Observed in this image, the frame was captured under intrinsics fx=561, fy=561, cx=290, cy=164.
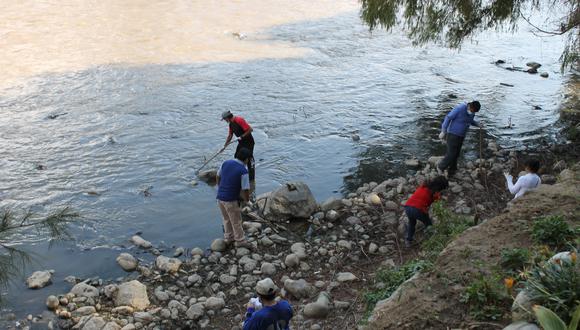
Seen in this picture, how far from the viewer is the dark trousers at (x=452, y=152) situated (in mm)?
10914

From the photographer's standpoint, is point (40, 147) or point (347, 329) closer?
point (347, 329)

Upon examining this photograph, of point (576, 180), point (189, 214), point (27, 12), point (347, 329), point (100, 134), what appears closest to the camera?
point (347, 329)

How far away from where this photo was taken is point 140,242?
373 inches

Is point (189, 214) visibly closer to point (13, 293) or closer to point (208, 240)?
point (208, 240)

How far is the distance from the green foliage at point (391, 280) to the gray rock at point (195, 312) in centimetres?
217

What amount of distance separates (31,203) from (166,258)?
3676mm

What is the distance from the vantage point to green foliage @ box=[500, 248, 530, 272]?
221 inches

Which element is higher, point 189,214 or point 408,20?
point 408,20

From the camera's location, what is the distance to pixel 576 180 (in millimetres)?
7973

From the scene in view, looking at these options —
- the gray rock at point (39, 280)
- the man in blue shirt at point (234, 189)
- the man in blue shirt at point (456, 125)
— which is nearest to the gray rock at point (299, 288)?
the man in blue shirt at point (234, 189)

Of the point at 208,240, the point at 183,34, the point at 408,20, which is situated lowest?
the point at 208,240

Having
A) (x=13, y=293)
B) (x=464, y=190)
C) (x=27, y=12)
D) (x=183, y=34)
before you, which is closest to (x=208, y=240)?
(x=13, y=293)

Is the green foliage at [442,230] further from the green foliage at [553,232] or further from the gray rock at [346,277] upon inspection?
the green foliage at [553,232]

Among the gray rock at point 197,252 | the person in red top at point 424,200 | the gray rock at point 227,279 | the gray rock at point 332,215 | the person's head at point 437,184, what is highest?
the person's head at point 437,184
